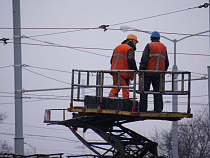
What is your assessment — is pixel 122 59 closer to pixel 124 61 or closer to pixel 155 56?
pixel 124 61

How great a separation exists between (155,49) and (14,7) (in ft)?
25.2

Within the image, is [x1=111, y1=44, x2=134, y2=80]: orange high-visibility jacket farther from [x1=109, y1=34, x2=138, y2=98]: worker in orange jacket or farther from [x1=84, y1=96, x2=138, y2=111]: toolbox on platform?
[x1=84, y1=96, x2=138, y2=111]: toolbox on platform

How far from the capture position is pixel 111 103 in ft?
43.7

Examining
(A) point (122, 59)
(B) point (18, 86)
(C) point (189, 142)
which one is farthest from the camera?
(C) point (189, 142)

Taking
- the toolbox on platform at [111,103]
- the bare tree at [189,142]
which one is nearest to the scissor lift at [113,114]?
the toolbox on platform at [111,103]

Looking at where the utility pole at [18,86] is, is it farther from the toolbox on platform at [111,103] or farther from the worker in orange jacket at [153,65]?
the worker in orange jacket at [153,65]

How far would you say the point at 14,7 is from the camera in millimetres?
19453

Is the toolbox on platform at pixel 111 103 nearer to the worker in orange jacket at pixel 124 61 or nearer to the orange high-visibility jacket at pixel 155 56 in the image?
the worker in orange jacket at pixel 124 61

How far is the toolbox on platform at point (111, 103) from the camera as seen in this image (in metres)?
13.1

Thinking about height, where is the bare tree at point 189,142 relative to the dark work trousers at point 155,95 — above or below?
below

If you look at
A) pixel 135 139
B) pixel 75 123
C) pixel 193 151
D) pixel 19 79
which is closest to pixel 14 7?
pixel 19 79

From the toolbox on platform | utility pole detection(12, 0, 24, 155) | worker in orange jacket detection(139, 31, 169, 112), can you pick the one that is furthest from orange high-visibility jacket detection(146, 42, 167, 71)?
utility pole detection(12, 0, 24, 155)

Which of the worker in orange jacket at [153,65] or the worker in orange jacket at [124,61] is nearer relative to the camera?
the worker in orange jacket at [153,65]

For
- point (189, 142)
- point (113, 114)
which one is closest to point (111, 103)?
point (113, 114)
